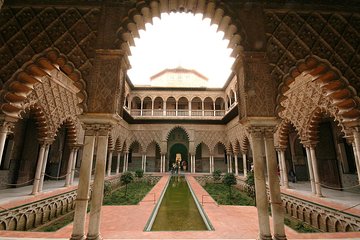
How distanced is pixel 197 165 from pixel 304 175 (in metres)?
10.8

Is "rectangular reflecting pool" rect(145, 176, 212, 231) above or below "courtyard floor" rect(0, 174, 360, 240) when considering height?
below

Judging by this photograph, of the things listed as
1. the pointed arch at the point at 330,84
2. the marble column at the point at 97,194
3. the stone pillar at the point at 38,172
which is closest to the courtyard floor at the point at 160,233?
the stone pillar at the point at 38,172

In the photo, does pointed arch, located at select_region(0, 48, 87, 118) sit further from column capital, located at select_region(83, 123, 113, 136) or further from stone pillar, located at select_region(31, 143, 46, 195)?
stone pillar, located at select_region(31, 143, 46, 195)

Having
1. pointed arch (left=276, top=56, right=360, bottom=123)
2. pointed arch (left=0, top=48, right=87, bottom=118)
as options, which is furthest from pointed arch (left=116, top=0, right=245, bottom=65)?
pointed arch (left=276, top=56, right=360, bottom=123)

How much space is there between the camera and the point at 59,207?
7.49 m

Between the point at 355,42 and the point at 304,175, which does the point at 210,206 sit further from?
the point at 304,175

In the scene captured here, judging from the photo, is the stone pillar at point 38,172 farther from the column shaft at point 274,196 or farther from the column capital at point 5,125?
the column shaft at point 274,196

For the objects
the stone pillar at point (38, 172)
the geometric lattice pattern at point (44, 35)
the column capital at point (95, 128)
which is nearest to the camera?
the column capital at point (95, 128)

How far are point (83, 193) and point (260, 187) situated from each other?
10.7ft

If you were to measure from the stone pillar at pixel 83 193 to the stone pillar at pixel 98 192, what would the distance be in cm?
12

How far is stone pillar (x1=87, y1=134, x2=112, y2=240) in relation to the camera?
3.22 meters

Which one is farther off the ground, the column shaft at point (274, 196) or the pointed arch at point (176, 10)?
the pointed arch at point (176, 10)

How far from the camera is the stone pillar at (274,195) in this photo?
327 centimetres

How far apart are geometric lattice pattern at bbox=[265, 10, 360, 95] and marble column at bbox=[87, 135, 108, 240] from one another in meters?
3.77
